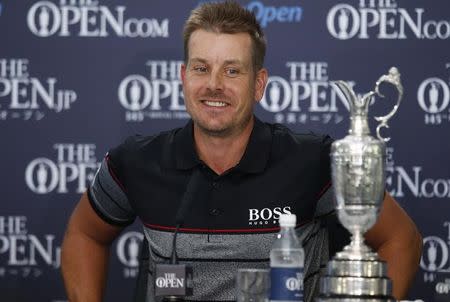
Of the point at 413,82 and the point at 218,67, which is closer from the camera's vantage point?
the point at 218,67

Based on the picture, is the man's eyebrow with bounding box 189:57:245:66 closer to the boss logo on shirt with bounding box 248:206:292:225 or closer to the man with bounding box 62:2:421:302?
the man with bounding box 62:2:421:302

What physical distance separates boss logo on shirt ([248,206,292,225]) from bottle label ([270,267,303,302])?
65cm

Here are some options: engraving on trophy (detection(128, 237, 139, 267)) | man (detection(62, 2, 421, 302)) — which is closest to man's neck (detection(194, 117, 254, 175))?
man (detection(62, 2, 421, 302))

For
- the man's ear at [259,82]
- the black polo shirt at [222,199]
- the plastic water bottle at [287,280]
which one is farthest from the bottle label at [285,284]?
the man's ear at [259,82]

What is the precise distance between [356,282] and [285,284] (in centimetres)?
13

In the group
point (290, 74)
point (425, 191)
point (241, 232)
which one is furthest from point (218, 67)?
point (425, 191)

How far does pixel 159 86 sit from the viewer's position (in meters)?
3.82

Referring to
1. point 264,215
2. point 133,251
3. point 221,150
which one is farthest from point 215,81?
point 133,251

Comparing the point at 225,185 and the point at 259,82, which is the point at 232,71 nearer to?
the point at 259,82

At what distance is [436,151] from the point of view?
3826mm

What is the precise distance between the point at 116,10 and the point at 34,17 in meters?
0.27

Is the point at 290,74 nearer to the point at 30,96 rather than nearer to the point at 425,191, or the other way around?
the point at 425,191

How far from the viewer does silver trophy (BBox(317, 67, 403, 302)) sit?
222cm

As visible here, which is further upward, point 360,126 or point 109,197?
point 360,126
